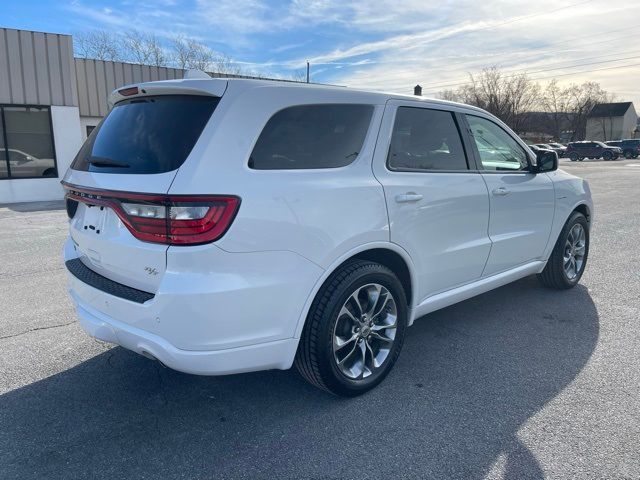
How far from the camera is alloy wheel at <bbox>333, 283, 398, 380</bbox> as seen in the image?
3.02 meters

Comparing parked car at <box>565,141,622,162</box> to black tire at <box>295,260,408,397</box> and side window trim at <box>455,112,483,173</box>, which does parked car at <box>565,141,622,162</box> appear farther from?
black tire at <box>295,260,408,397</box>

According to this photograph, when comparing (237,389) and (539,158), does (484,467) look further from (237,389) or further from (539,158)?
(539,158)

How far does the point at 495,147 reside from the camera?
4.26 metres

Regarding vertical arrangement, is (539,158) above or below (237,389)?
above

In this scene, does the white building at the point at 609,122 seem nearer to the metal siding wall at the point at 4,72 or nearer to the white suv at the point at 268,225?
the metal siding wall at the point at 4,72

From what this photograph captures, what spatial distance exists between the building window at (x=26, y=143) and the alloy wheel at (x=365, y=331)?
15.1 m

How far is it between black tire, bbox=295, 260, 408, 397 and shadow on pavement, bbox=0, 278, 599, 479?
6.5 inches

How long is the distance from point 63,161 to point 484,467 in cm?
1619

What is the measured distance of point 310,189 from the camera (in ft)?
8.85

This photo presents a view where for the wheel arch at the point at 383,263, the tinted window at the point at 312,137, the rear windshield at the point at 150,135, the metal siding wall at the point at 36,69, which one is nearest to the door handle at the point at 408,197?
the wheel arch at the point at 383,263

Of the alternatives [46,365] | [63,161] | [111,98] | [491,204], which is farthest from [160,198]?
[63,161]

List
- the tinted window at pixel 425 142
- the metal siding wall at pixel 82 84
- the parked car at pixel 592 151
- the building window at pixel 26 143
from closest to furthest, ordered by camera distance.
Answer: the tinted window at pixel 425 142, the building window at pixel 26 143, the metal siding wall at pixel 82 84, the parked car at pixel 592 151

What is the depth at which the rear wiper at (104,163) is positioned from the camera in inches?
107

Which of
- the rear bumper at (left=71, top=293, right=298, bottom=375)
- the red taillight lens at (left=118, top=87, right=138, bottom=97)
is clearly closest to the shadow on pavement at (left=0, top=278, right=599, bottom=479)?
the rear bumper at (left=71, top=293, right=298, bottom=375)
